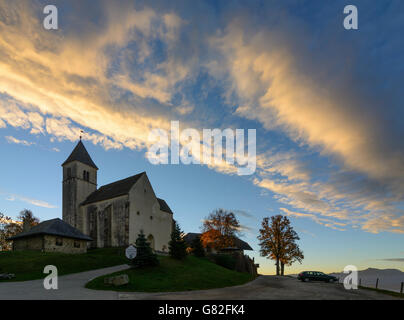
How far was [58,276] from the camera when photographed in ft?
84.9

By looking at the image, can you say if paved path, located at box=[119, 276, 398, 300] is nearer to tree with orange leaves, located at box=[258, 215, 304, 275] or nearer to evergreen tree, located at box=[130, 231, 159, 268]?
evergreen tree, located at box=[130, 231, 159, 268]

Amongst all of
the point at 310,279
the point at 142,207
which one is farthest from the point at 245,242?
the point at 310,279

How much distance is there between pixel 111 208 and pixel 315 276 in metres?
36.0

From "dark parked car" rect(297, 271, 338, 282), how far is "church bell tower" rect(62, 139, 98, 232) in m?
44.3

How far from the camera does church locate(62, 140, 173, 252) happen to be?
49.1 metres

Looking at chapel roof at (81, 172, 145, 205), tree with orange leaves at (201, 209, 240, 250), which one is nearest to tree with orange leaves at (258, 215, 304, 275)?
tree with orange leaves at (201, 209, 240, 250)

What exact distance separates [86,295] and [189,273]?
12307mm

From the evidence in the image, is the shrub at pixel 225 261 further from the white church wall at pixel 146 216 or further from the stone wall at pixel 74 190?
the stone wall at pixel 74 190

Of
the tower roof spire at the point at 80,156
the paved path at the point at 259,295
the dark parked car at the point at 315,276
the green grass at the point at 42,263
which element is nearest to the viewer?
the paved path at the point at 259,295

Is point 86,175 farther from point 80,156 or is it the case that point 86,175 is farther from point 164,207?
point 164,207

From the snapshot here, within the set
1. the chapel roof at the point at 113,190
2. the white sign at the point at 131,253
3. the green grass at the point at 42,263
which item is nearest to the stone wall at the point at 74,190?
the chapel roof at the point at 113,190

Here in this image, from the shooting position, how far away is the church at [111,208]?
4912 centimetres

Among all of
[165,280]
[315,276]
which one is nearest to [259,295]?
[165,280]
